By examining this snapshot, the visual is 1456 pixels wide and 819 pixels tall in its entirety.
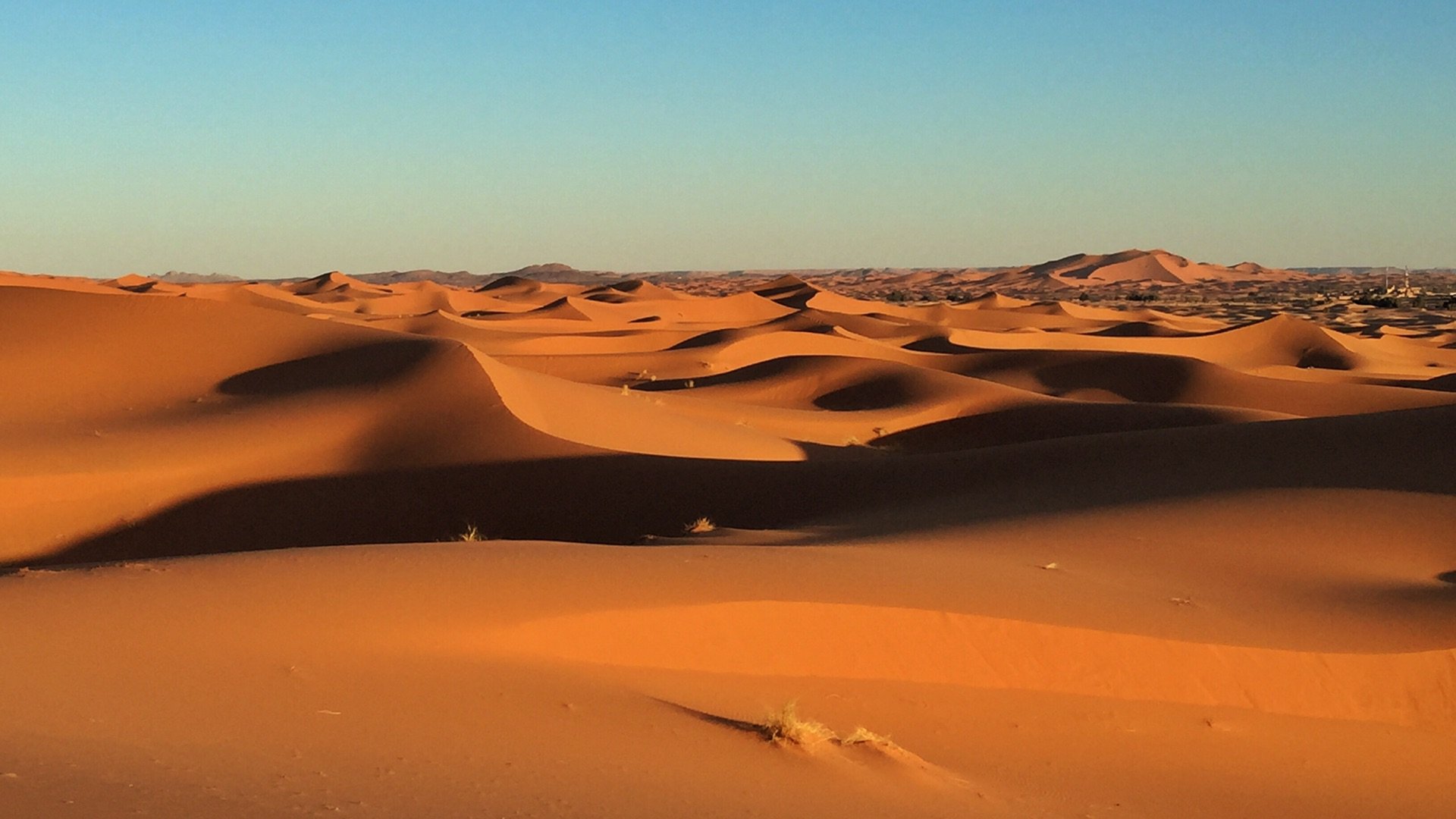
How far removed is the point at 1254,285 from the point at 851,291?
35.9 meters

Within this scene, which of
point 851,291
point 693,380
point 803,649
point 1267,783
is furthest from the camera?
point 851,291

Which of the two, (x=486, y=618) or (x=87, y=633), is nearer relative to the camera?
(x=87, y=633)

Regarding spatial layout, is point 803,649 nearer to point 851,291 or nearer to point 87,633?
point 87,633

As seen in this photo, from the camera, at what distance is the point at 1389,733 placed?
8.19 metres

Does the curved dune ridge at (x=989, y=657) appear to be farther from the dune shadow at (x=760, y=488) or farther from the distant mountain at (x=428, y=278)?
the distant mountain at (x=428, y=278)

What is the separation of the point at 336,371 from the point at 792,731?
16.5 meters

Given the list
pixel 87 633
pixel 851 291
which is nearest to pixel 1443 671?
pixel 87 633

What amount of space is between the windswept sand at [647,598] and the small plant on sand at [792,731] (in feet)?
0.28

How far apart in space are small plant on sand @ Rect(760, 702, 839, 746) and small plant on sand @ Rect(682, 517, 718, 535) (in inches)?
276

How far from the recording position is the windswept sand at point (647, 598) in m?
5.25

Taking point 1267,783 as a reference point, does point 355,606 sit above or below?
above

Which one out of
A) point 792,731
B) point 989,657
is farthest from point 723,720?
point 989,657

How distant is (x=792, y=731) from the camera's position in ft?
19.4

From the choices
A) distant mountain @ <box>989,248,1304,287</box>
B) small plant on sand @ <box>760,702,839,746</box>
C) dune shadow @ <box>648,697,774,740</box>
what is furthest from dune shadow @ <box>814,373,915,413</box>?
distant mountain @ <box>989,248,1304,287</box>
